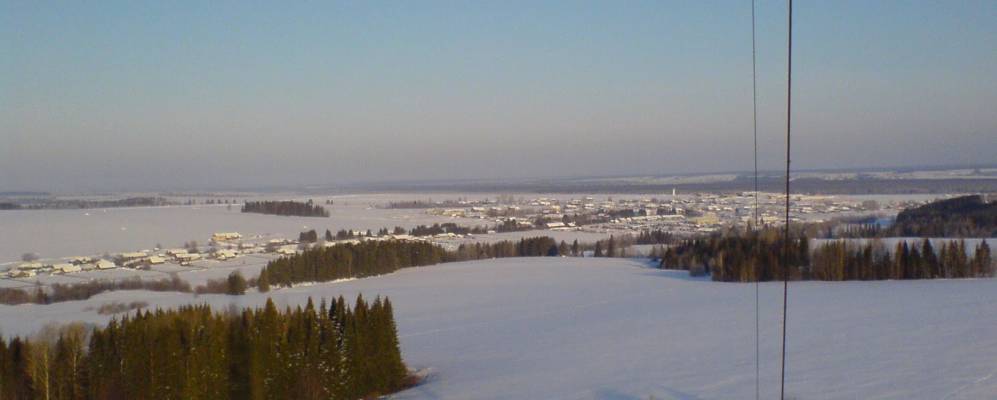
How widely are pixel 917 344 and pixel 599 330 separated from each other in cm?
929

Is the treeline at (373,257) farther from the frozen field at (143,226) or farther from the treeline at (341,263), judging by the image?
the frozen field at (143,226)

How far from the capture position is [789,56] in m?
5.74

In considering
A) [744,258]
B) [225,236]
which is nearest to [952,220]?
[744,258]

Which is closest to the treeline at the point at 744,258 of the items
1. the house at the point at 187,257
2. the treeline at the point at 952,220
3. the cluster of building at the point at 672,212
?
the treeline at the point at 952,220

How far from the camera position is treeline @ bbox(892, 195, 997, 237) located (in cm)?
4809

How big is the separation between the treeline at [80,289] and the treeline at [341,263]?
4558 millimetres

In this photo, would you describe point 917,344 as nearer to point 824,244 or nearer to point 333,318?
point 333,318

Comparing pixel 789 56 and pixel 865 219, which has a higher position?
pixel 789 56

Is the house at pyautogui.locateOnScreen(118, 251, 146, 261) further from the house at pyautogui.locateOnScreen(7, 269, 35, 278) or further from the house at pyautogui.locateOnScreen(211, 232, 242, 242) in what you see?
the house at pyautogui.locateOnScreen(211, 232, 242, 242)

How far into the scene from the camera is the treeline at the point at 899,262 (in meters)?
33.3

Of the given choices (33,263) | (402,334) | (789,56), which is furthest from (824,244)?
(33,263)

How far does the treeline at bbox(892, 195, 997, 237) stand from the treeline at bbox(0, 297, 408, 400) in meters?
40.8

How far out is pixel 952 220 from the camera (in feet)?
169

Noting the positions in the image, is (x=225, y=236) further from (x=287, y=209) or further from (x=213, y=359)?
(x=213, y=359)
